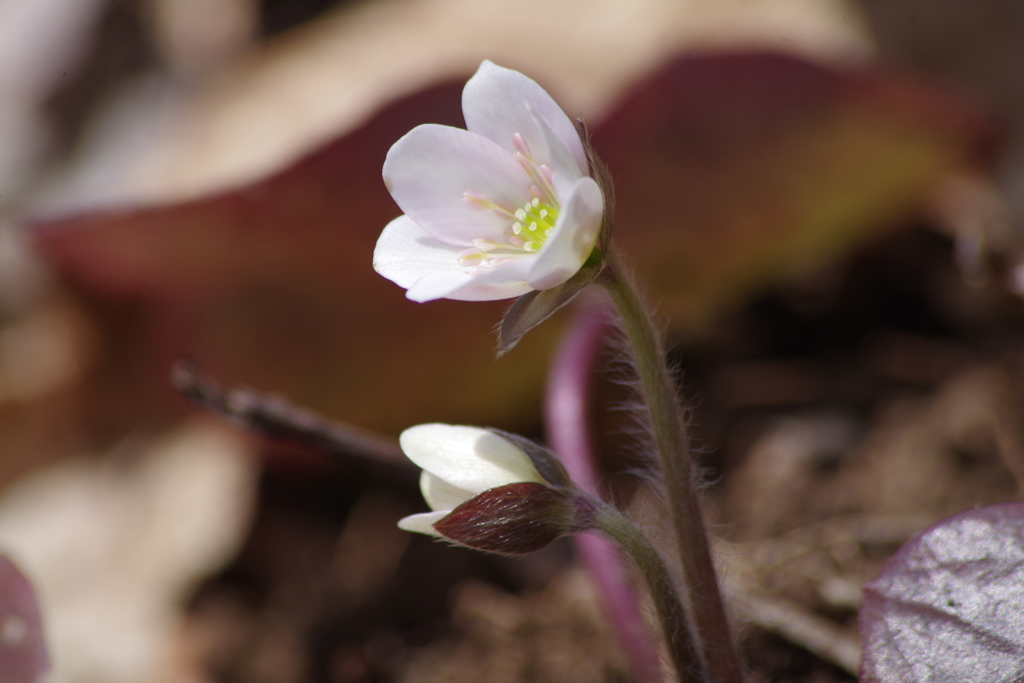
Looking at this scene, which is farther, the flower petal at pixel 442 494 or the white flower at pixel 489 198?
the flower petal at pixel 442 494

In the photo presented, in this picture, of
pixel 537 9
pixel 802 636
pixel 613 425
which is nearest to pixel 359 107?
pixel 537 9

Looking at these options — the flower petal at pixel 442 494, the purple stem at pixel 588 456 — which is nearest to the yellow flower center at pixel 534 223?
the purple stem at pixel 588 456

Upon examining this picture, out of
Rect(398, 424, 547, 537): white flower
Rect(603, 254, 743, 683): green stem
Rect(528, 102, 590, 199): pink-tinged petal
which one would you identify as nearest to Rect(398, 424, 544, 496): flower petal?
Rect(398, 424, 547, 537): white flower

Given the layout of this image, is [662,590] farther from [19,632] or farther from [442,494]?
[19,632]

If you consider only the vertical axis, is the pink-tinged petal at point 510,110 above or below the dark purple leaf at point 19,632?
above

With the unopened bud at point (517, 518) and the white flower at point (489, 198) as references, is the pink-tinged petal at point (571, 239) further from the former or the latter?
the unopened bud at point (517, 518)

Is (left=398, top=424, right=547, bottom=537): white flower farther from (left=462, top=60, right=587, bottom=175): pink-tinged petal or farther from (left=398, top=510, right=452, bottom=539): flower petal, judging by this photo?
(left=462, top=60, right=587, bottom=175): pink-tinged petal
